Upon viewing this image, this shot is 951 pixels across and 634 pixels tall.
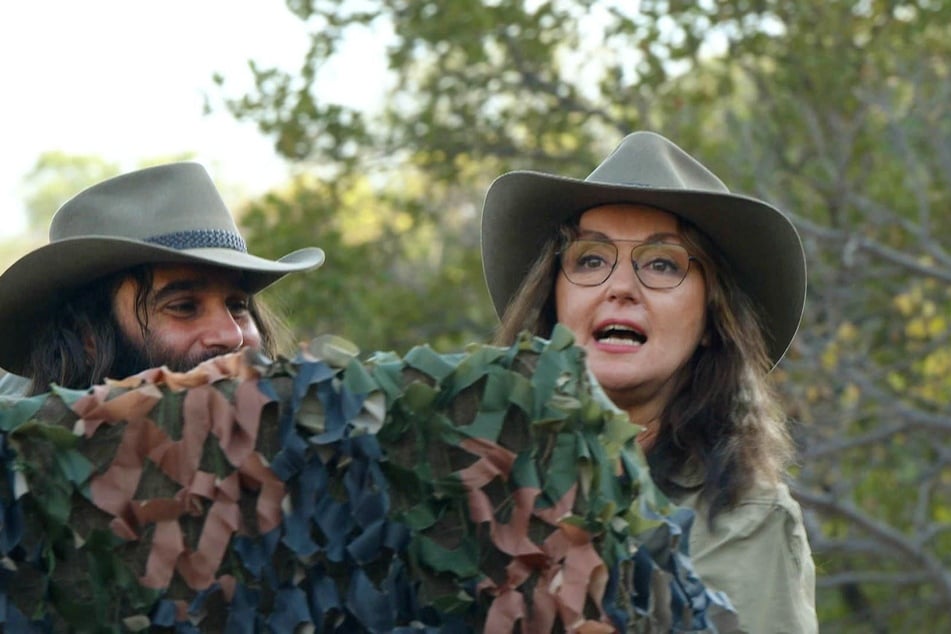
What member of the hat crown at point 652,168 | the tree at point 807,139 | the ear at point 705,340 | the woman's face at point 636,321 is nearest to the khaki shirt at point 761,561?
the woman's face at point 636,321

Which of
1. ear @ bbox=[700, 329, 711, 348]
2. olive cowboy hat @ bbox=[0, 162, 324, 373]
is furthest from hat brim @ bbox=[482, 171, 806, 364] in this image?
olive cowboy hat @ bbox=[0, 162, 324, 373]

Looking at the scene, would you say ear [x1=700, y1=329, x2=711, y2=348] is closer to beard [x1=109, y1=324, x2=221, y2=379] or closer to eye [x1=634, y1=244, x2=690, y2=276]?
eye [x1=634, y1=244, x2=690, y2=276]

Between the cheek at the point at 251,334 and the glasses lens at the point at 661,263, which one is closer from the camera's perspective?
the glasses lens at the point at 661,263

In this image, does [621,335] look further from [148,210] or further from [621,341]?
[148,210]

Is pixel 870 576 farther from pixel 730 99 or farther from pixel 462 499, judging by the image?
pixel 462 499

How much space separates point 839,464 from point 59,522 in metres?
7.94

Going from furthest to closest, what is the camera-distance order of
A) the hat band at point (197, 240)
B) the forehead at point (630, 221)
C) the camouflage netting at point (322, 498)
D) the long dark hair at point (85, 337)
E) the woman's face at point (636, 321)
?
1. the hat band at point (197, 240)
2. the long dark hair at point (85, 337)
3. the forehead at point (630, 221)
4. the woman's face at point (636, 321)
5. the camouflage netting at point (322, 498)

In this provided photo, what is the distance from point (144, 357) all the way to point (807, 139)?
677 centimetres

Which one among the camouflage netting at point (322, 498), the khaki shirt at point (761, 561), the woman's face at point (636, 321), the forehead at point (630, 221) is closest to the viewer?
the camouflage netting at point (322, 498)

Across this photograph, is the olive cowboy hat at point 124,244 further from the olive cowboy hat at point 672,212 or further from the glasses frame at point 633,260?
the glasses frame at point 633,260

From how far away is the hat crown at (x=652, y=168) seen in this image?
3377mm

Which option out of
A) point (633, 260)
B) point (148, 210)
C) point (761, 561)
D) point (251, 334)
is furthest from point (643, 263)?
point (148, 210)

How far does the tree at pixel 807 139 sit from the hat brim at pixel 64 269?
17.4 ft

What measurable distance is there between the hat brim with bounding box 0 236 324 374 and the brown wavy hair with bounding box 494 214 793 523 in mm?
535
